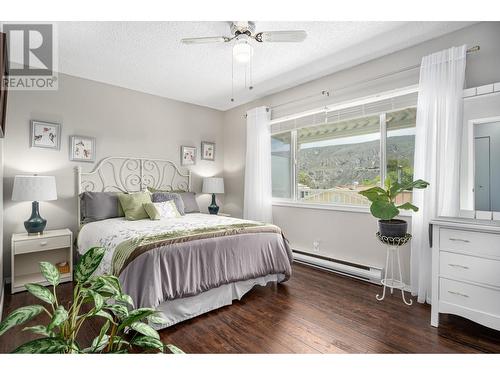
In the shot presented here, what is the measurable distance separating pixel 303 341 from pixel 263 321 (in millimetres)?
382

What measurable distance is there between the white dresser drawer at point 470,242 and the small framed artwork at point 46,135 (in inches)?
166

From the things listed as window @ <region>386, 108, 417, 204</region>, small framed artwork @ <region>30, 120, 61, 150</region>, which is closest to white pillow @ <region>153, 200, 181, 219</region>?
small framed artwork @ <region>30, 120, 61, 150</region>

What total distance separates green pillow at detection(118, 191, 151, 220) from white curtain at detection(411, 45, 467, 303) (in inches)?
120

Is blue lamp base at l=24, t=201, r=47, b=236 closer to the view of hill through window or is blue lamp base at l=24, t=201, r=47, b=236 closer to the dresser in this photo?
the view of hill through window

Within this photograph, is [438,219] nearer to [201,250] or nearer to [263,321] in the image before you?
[263,321]

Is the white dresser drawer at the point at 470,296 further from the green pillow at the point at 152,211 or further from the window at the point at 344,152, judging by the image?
the green pillow at the point at 152,211

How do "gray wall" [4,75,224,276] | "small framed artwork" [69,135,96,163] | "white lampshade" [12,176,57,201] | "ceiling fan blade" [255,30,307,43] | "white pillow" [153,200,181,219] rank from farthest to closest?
"small framed artwork" [69,135,96,163] → "white pillow" [153,200,181,219] → "gray wall" [4,75,224,276] → "white lampshade" [12,176,57,201] → "ceiling fan blade" [255,30,307,43]

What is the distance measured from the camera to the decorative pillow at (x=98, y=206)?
125 inches

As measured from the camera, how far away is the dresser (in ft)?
5.82

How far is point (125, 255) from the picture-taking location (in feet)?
6.47

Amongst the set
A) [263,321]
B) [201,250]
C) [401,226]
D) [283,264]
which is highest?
[401,226]

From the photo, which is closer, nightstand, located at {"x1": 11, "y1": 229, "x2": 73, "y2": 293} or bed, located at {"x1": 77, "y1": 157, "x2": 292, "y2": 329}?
bed, located at {"x1": 77, "y1": 157, "x2": 292, "y2": 329}

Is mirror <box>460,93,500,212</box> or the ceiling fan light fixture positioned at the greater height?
the ceiling fan light fixture
